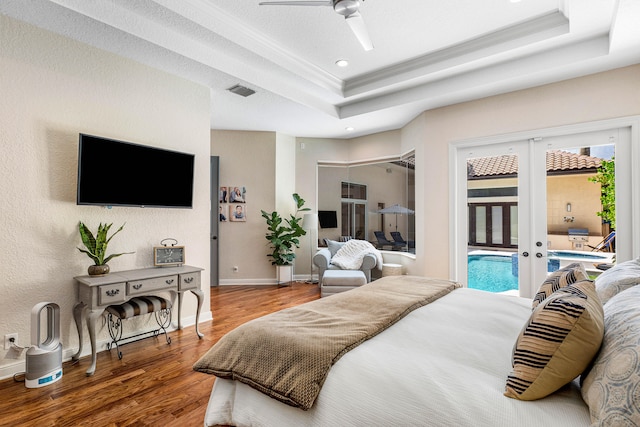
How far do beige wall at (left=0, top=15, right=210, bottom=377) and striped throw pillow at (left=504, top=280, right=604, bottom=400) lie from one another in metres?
3.21

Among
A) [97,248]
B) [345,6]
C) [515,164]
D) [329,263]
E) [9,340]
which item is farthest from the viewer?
[329,263]

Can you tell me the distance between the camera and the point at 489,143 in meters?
3.93

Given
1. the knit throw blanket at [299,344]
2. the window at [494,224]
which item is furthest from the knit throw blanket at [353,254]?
the knit throw blanket at [299,344]

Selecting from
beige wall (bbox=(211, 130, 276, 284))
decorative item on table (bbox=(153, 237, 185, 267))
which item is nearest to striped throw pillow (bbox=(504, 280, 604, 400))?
decorative item on table (bbox=(153, 237, 185, 267))

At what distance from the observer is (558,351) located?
3.53 ft

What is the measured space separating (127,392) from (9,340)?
1065mm

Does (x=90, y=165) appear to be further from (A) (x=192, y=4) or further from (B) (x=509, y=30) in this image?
(B) (x=509, y=30)

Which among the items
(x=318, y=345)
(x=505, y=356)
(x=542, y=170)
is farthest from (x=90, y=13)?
(x=542, y=170)

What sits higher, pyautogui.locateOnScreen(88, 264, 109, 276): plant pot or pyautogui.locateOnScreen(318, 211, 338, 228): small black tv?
pyautogui.locateOnScreen(318, 211, 338, 228): small black tv

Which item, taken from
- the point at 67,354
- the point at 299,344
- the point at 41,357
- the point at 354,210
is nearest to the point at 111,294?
the point at 41,357

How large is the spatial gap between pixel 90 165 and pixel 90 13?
3.80 feet

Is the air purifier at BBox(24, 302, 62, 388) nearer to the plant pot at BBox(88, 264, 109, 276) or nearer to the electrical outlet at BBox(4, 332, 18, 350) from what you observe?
the electrical outlet at BBox(4, 332, 18, 350)

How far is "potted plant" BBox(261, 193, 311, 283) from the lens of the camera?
18.2 feet

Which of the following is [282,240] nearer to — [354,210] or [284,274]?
[284,274]
